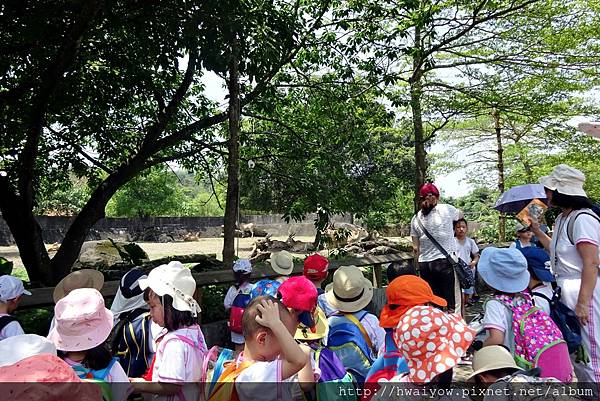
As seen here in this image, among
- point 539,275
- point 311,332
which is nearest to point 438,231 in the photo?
point 539,275

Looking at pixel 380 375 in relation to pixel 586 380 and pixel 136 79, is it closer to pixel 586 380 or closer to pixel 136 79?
pixel 586 380

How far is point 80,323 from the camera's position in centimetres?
214

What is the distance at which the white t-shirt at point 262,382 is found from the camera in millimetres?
2037

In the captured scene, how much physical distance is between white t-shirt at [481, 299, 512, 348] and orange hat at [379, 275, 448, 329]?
1.04 feet

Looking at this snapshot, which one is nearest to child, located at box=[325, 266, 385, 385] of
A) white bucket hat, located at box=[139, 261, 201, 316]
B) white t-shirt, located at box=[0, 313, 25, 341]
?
white bucket hat, located at box=[139, 261, 201, 316]

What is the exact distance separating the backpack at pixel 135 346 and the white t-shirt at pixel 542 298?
2254 mm

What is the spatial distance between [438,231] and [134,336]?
331 cm

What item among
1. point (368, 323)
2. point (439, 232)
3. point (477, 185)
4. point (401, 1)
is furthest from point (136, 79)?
point (477, 185)

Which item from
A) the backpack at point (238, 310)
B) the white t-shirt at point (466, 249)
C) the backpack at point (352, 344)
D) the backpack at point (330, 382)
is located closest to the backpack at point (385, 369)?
the backpack at point (330, 382)

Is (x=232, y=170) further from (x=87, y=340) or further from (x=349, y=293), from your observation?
(x=87, y=340)

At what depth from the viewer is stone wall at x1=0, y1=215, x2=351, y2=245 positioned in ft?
91.3

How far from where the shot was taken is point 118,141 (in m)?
8.87

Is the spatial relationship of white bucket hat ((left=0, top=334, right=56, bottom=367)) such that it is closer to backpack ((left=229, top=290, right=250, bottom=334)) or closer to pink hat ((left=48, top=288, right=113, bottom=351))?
pink hat ((left=48, top=288, right=113, bottom=351))

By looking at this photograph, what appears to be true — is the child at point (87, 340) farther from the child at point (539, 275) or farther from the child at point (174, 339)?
the child at point (539, 275)
